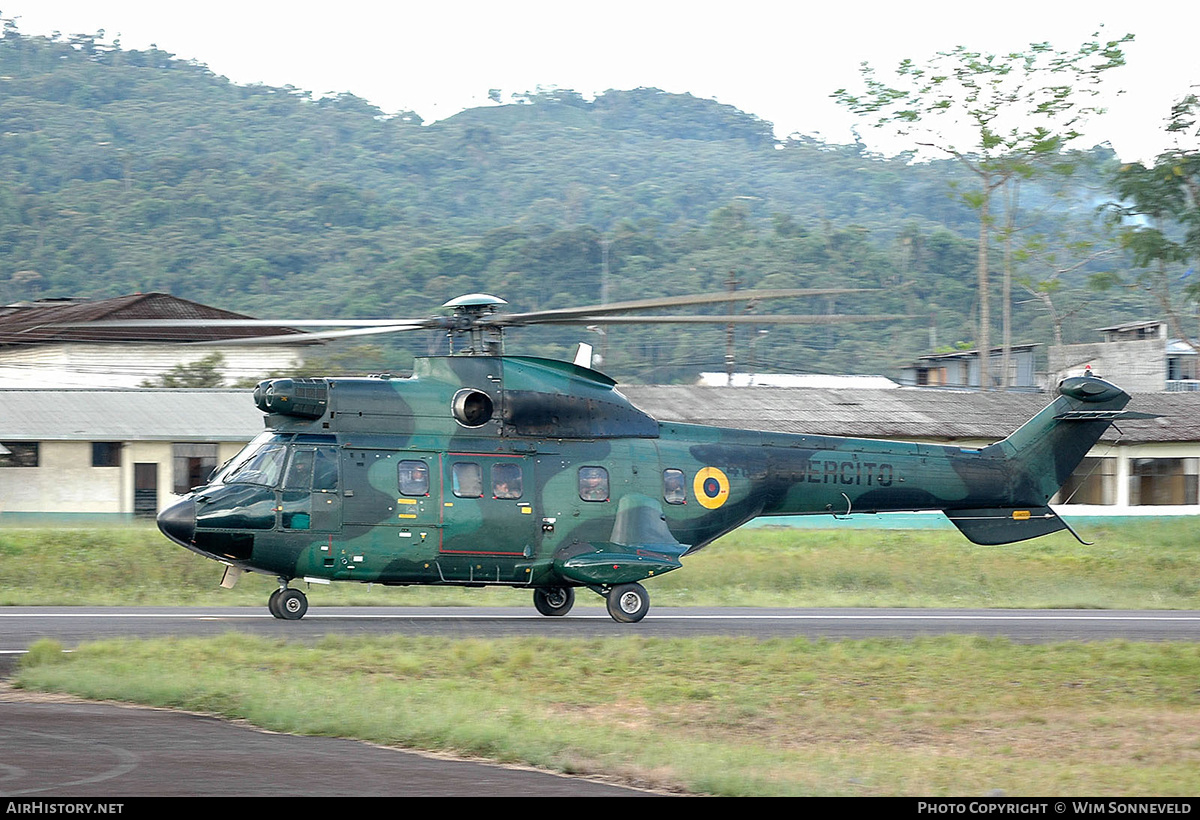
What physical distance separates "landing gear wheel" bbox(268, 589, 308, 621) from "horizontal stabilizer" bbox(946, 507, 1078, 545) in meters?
10.5

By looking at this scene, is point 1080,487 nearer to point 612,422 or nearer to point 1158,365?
point 1158,365

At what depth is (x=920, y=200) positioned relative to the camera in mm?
193625

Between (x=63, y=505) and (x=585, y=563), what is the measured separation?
3097cm

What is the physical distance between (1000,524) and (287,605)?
11.6 metres

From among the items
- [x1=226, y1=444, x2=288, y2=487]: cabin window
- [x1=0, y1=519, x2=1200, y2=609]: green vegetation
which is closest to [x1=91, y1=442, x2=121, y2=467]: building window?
[x1=0, y1=519, x2=1200, y2=609]: green vegetation

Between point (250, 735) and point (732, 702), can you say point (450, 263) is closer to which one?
point (732, 702)

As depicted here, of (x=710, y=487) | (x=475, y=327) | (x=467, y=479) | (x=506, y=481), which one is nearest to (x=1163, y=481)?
(x=710, y=487)

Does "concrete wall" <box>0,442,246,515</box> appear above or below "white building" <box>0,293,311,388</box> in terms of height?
below

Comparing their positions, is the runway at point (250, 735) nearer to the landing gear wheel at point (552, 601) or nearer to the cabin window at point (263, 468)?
the landing gear wheel at point (552, 601)

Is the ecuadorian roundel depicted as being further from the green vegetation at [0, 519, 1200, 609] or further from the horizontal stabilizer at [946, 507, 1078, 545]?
the green vegetation at [0, 519, 1200, 609]

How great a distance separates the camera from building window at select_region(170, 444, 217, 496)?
44.8 meters

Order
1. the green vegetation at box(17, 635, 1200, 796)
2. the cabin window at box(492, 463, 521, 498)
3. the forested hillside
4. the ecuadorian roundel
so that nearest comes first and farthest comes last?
the green vegetation at box(17, 635, 1200, 796) → the cabin window at box(492, 463, 521, 498) → the ecuadorian roundel → the forested hillside

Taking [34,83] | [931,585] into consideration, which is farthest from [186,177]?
[931,585]

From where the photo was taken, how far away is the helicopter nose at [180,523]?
1778 cm
